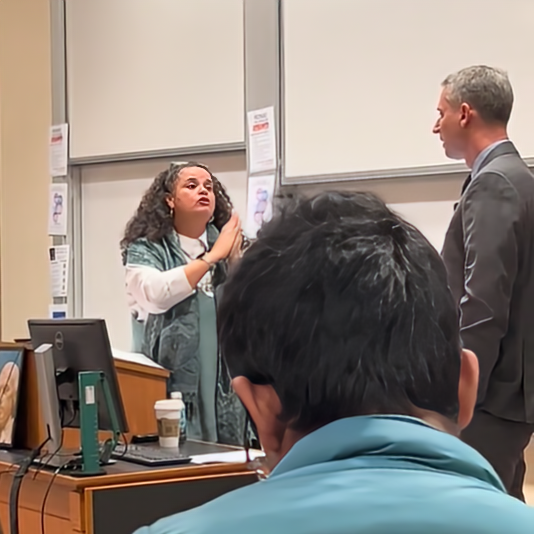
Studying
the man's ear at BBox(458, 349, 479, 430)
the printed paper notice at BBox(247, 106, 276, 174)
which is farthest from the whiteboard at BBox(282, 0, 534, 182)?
the man's ear at BBox(458, 349, 479, 430)

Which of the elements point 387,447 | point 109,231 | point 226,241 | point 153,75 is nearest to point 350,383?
point 387,447

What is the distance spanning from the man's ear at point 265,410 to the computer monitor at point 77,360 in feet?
5.95

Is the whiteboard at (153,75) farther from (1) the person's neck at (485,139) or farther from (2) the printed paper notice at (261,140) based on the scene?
(1) the person's neck at (485,139)

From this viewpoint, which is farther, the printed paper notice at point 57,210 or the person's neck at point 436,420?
the printed paper notice at point 57,210

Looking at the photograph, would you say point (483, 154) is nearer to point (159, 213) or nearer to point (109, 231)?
point (159, 213)

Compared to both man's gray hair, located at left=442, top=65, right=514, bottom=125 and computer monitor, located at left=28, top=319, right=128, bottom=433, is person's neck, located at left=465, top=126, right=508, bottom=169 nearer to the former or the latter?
man's gray hair, located at left=442, top=65, right=514, bottom=125

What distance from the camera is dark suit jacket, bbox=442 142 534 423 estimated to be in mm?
2373

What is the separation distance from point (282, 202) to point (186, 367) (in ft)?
7.81

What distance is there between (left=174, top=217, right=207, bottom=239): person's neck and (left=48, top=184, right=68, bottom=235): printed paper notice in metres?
1.73

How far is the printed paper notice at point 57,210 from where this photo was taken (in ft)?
16.4

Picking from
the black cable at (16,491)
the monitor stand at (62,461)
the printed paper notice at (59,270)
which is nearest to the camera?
the monitor stand at (62,461)

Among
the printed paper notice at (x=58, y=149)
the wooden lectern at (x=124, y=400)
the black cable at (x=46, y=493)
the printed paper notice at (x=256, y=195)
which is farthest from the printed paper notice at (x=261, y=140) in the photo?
the black cable at (x=46, y=493)

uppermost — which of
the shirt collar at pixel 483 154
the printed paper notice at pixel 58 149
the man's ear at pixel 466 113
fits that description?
the printed paper notice at pixel 58 149

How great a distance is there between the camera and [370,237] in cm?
80
